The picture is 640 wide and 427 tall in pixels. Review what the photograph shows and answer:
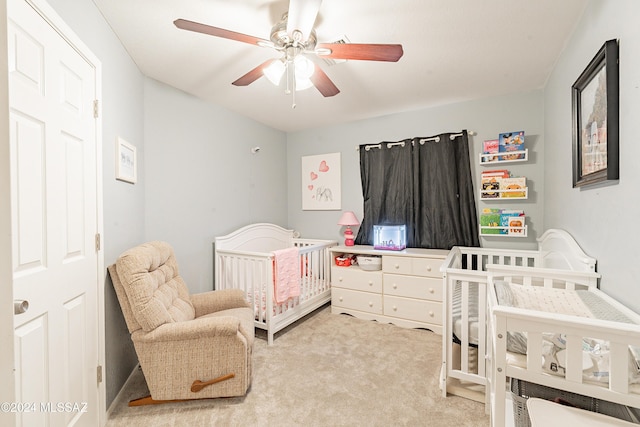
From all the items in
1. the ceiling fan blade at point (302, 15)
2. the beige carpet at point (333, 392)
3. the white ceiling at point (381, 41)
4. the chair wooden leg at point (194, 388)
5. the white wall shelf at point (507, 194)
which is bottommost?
the beige carpet at point (333, 392)

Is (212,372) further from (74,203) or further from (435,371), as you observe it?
(435,371)

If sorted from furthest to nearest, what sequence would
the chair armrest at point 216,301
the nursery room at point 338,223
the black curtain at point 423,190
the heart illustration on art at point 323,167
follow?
the heart illustration on art at point 323,167 → the black curtain at point 423,190 → the chair armrest at point 216,301 → the nursery room at point 338,223

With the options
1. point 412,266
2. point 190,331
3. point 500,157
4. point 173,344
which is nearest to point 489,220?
point 500,157

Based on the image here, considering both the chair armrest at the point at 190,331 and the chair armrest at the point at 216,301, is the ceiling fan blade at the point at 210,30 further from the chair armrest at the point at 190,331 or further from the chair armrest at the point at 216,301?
the chair armrest at the point at 216,301

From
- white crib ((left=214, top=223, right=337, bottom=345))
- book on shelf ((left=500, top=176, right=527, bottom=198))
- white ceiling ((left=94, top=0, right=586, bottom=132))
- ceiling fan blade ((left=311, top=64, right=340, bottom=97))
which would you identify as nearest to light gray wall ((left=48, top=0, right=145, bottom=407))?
white ceiling ((left=94, top=0, right=586, bottom=132))

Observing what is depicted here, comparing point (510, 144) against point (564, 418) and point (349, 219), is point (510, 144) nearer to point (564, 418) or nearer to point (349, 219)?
point (349, 219)

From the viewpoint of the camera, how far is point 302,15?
52.6 inches

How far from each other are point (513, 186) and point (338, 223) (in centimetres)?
195

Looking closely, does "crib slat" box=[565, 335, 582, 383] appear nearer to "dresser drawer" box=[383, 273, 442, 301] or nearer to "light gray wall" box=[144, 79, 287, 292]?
"dresser drawer" box=[383, 273, 442, 301]

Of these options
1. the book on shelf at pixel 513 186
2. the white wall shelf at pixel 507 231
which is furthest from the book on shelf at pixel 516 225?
the book on shelf at pixel 513 186

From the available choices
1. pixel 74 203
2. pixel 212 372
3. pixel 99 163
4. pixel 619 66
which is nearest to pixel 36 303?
pixel 74 203

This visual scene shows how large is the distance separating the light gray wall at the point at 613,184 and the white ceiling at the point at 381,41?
→ 0.77ft

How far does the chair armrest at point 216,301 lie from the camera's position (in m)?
2.21

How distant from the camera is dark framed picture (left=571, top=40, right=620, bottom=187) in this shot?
4.11 feet
